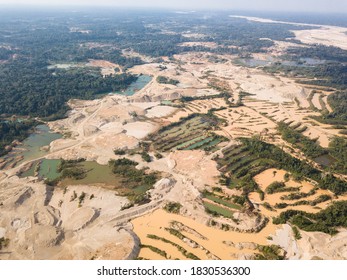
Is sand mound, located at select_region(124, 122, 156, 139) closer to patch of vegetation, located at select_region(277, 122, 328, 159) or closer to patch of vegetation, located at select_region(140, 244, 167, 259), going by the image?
patch of vegetation, located at select_region(277, 122, 328, 159)

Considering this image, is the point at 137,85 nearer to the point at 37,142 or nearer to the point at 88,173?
the point at 37,142

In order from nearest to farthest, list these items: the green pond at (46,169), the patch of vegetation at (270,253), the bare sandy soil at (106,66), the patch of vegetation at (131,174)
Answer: the patch of vegetation at (270,253), the patch of vegetation at (131,174), the green pond at (46,169), the bare sandy soil at (106,66)

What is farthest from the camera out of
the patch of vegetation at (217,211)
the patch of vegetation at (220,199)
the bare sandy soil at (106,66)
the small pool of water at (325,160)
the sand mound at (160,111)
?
the bare sandy soil at (106,66)

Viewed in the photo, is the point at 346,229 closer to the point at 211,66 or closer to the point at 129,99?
the point at 129,99

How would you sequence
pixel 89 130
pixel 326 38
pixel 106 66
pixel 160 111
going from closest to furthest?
pixel 89 130, pixel 160 111, pixel 106 66, pixel 326 38

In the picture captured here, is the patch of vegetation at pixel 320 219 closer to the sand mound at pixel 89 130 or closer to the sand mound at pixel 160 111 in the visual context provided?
the sand mound at pixel 89 130

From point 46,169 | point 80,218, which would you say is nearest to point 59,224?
point 80,218

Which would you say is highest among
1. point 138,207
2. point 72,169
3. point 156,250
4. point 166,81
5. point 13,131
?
point 166,81

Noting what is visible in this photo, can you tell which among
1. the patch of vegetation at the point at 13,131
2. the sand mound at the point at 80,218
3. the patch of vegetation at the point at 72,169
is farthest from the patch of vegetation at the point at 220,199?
the patch of vegetation at the point at 13,131

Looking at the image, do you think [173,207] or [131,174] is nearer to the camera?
[173,207]
